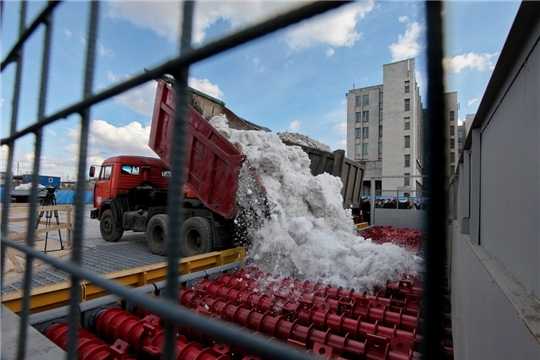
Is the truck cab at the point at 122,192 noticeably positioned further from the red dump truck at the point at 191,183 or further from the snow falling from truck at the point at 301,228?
the snow falling from truck at the point at 301,228

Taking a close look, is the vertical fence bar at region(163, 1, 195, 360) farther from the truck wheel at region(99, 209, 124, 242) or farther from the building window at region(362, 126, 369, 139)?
the building window at region(362, 126, 369, 139)

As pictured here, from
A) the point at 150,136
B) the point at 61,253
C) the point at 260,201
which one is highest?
the point at 150,136

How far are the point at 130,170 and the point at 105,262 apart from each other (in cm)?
360

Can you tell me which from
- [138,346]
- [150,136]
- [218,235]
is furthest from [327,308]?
[150,136]

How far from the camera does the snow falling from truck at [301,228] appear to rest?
429 cm

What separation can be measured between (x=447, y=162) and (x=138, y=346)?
295 cm

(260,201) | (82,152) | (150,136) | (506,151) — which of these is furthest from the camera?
(150,136)

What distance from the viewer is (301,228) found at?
191 inches

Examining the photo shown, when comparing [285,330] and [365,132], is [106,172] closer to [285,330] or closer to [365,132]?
[285,330]

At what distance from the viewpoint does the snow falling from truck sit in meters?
4.29

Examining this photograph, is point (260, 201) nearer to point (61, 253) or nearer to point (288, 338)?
point (288, 338)

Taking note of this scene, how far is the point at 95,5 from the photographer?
1.04 meters

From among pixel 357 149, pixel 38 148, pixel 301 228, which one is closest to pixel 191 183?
pixel 301 228

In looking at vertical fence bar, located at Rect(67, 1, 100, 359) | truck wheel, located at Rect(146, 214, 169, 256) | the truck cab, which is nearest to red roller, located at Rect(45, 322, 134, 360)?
vertical fence bar, located at Rect(67, 1, 100, 359)
